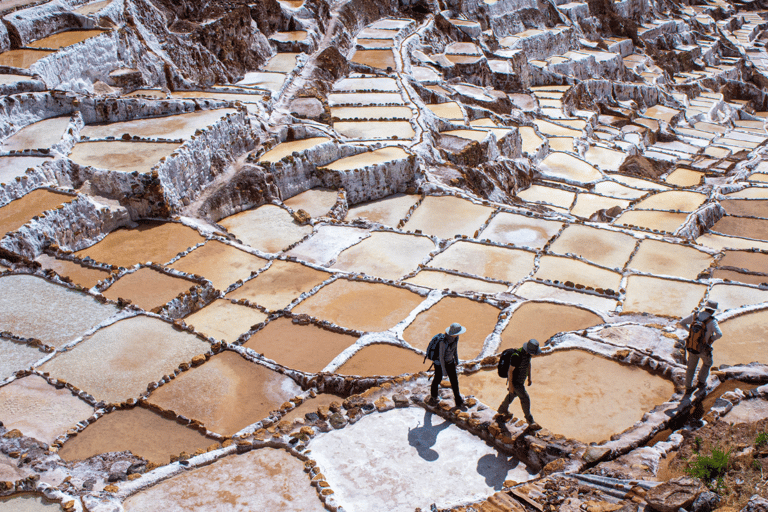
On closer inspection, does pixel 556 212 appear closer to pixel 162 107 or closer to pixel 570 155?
pixel 570 155

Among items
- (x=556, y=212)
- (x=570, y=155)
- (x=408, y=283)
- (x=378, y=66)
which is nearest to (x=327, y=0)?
(x=378, y=66)

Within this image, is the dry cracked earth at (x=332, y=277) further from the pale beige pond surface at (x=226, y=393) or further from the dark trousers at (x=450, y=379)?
the dark trousers at (x=450, y=379)

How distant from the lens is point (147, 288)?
13.5 metres

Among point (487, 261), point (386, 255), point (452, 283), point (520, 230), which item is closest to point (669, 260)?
point (520, 230)

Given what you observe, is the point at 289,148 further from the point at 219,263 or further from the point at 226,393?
the point at 226,393

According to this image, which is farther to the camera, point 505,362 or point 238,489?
point 505,362

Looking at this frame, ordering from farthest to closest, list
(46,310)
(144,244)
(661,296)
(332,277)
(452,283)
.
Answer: (144,244) → (452,283) → (332,277) → (661,296) → (46,310)

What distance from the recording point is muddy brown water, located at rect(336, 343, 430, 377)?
35.0ft

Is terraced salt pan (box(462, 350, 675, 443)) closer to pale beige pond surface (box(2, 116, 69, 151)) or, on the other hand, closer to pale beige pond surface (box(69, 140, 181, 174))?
pale beige pond surface (box(69, 140, 181, 174))

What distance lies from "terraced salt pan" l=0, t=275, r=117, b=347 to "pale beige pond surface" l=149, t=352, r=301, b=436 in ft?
8.69

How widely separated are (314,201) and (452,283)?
21.8 feet

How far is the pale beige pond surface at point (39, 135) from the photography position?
16.9 metres

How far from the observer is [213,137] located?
60.3 feet

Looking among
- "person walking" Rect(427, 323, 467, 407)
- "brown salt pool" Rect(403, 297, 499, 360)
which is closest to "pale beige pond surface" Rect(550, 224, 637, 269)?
"brown salt pool" Rect(403, 297, 499, 360)
